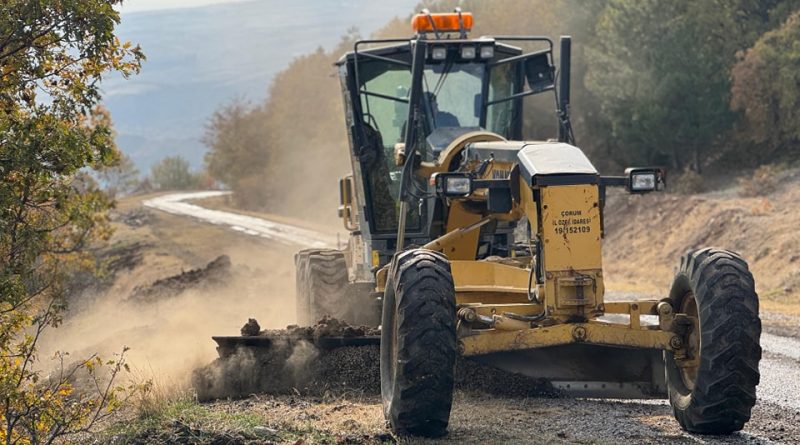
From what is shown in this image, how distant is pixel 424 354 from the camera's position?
859 cm

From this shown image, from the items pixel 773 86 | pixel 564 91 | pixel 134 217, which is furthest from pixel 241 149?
pixel 564 91

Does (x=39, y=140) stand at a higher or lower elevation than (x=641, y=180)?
higher

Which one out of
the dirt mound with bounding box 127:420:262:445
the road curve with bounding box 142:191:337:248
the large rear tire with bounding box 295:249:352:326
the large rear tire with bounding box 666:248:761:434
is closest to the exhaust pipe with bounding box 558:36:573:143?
the large rear tire with bounding box 666:248:761:434

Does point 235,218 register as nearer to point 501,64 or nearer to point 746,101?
point 746,101

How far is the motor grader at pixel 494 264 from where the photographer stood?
28.6 ft

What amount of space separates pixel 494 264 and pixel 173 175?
347ft

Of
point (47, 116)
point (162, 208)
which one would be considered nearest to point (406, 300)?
point (47, 116)

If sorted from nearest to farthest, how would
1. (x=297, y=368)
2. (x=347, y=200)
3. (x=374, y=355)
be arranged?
(x=374, y=355) → (x=297, y=368) → (x=347, y=200)

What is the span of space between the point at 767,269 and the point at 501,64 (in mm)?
14244

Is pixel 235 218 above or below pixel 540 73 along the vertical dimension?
below

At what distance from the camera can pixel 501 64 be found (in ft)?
42.6

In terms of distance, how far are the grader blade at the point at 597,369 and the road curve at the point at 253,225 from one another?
25627 millimetres

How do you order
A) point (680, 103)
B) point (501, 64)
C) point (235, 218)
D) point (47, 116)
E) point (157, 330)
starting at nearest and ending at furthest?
point (47, 116) < point (501, 64) < point (157, 330) < point (680, 103) < point (235, 218)

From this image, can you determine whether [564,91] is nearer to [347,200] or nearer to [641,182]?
[641,182]
